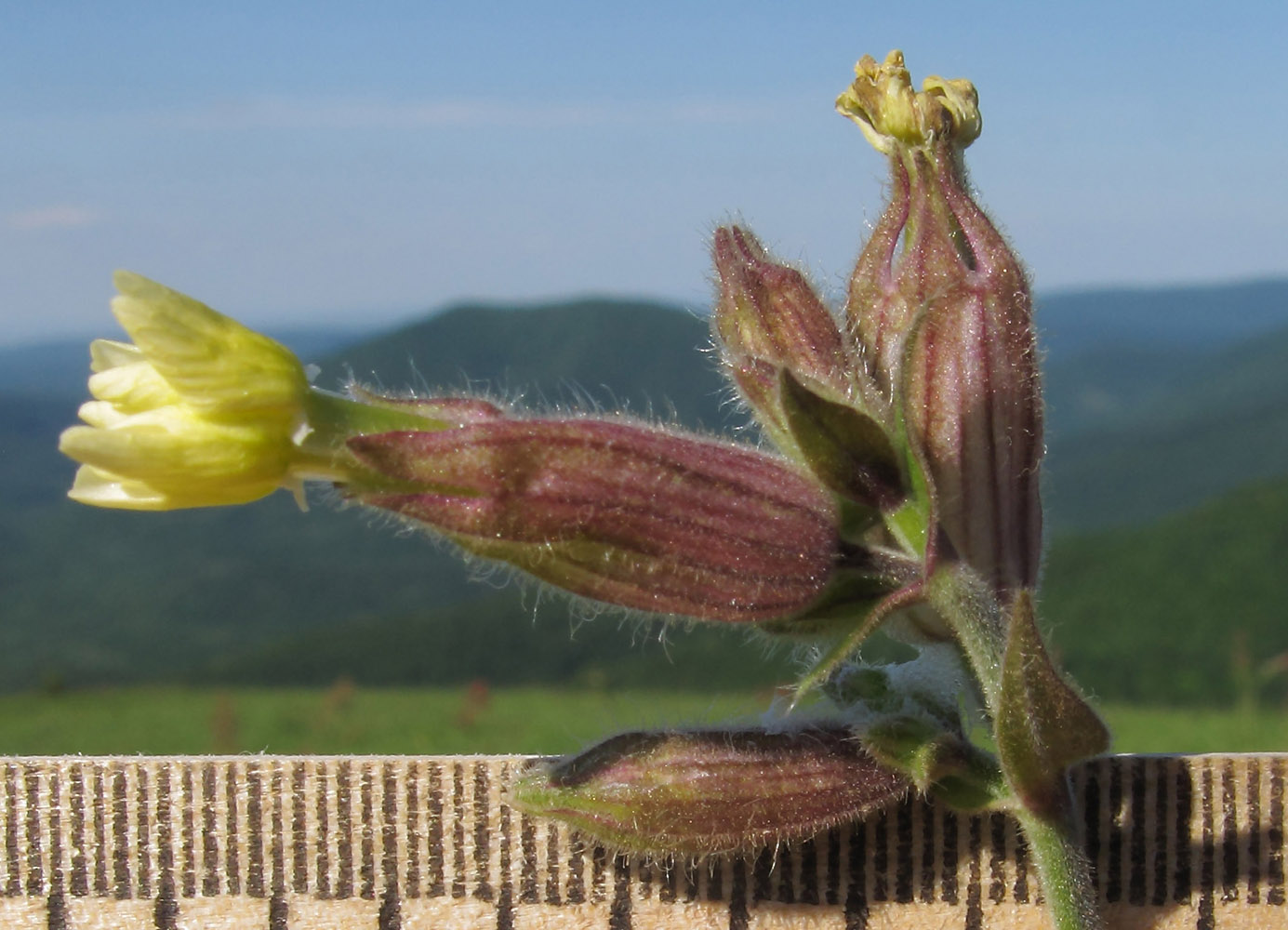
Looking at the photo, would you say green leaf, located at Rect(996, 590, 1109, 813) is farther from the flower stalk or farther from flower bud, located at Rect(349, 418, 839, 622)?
flower bud, located at Rect(349, 418, 839, 622)

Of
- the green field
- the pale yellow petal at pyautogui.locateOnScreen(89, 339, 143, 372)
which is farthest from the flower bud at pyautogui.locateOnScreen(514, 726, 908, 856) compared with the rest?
the green field

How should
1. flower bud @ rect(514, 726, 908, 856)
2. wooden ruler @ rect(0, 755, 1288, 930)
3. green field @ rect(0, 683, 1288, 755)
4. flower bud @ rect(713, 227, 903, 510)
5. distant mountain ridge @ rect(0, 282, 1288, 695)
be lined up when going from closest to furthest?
flower bud @ rect(713, 227, 903, 510) < flower bud @ rect(514, 726, 908, 856) < wooden ruler @ rect(0, 755, 1288, 930) < green field @ rect(0, 683, 1288, 755) < distant mountain ridge @ rect(0, 282, 1288, 695)

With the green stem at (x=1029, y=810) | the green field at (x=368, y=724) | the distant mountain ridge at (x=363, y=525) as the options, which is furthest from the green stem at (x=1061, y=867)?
the distant mountain ridge at (x=363, y=525)

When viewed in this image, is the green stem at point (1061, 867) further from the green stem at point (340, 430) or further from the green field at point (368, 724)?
the green field at point (368, 724)

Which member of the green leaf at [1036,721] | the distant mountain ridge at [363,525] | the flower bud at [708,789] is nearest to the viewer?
the green leaf at [1036,721]

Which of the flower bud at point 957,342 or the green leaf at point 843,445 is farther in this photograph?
the flower bud at point 957,342
